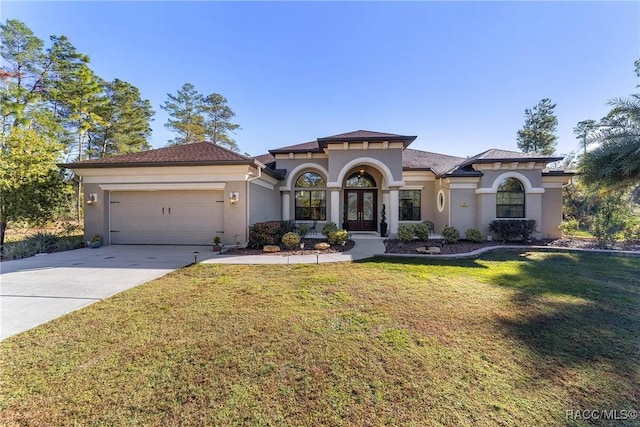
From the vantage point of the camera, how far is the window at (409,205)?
15.4 meters

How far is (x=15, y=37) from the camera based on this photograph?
1772 centimetres

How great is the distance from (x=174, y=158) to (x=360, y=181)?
33.1ft

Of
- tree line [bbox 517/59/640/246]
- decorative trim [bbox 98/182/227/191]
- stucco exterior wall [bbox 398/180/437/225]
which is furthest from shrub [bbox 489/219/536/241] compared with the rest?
decorative trim [bbox 98/182/227/191]

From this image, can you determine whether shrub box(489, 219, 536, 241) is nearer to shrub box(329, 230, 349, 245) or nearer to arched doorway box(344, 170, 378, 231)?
arched doorway box(344, 170, 378, 231)

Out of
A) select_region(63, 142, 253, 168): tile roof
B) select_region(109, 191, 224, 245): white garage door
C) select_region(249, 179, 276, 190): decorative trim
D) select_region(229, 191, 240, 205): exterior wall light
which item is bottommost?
select_region(109, 191, 224, 245): white garage door

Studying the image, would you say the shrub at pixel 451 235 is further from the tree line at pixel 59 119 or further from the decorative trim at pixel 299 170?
the tree line at pixel 59 119

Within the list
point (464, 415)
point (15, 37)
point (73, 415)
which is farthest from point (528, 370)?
point (15, 37)

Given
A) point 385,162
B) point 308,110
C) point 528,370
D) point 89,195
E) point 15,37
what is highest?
point 15,37

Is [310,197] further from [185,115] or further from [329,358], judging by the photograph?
[185,115]

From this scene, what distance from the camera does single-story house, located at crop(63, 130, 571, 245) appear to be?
434 inches

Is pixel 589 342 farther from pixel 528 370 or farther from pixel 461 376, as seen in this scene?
pixel 461 376

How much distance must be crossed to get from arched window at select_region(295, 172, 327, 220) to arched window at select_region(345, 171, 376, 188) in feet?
5.69

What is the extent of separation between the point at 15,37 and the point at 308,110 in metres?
21.6

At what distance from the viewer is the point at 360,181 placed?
1534cm
